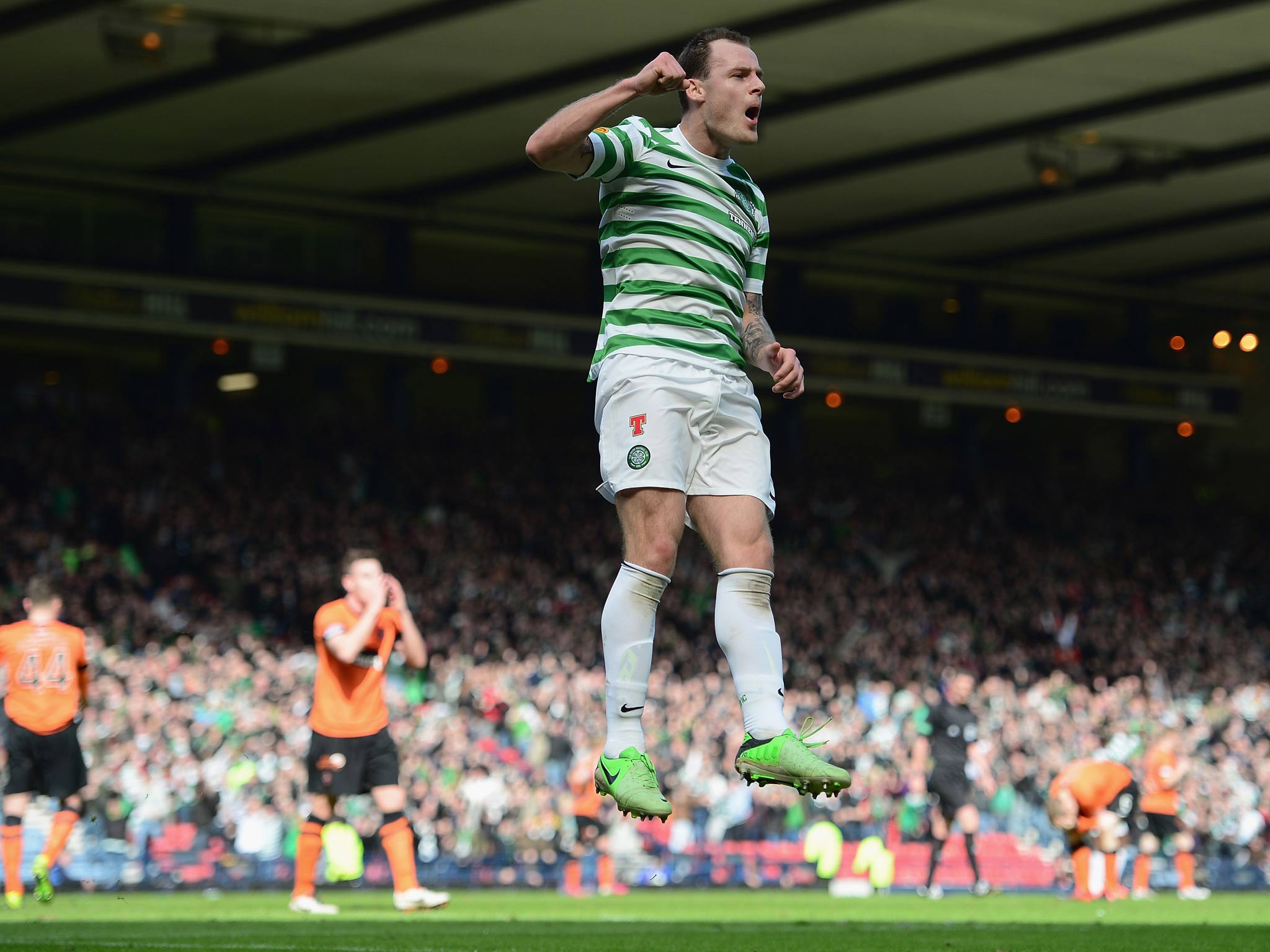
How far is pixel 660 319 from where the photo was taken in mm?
5168

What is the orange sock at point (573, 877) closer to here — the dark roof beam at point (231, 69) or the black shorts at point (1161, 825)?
the black shorts at point (1161, 825)

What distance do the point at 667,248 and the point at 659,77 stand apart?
536mm

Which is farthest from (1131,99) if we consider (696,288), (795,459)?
(696,288)

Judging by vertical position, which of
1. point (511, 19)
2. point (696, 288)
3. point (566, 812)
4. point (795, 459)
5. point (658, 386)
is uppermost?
point (511, 19)

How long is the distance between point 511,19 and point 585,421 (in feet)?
38.2

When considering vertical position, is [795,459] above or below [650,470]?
above

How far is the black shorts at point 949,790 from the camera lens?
15.6 m

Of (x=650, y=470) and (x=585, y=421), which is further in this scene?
(x=585, y=421)

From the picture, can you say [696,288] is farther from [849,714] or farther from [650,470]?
[849,714]

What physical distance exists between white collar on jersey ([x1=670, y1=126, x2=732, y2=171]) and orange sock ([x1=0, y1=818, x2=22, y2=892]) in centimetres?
736

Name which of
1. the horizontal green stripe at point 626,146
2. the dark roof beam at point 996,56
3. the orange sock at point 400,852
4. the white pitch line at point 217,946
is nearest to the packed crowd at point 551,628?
the orange sock at point 400,852

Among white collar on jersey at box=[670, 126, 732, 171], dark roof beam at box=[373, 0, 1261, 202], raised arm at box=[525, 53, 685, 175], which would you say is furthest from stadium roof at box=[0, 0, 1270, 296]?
raised arm at box=[525, 53, 685, 175]

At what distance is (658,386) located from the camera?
5.05 metres

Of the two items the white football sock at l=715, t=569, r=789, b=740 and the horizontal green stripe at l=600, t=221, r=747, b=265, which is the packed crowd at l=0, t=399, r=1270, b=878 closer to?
the white football sock at l=715, t=569, r=789, b=740
